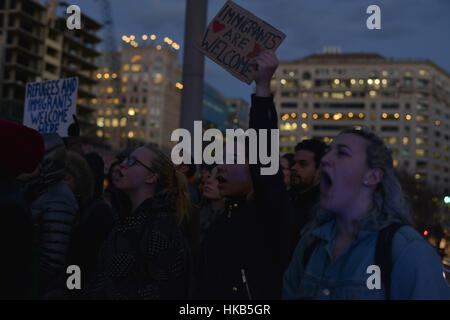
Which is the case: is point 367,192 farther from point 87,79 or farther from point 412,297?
point 87,79

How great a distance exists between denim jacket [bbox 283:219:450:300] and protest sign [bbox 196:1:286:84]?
4.93 ft

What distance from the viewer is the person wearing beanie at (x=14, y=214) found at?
2459 millimetres

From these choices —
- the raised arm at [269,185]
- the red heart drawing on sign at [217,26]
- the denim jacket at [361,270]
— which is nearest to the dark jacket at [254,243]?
the raised arm at [269,185]

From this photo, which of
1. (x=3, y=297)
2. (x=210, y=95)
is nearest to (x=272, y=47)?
(x=3, y=297)

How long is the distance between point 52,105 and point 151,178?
12.0 ft

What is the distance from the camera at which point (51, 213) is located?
4.24 m

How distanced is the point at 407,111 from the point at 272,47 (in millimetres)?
146175

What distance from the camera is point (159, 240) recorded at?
3641 millimetres

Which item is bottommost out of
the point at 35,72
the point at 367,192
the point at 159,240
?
the point at 159,240

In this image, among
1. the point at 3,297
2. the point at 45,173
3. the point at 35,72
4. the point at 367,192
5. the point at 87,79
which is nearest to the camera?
the point at 3,297

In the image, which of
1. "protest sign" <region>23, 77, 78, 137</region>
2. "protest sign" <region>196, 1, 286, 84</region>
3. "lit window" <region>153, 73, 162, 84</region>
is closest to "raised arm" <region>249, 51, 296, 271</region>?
"protest sign" <region>196, 1, 286, 84</region>

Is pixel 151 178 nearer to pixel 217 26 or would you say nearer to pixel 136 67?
pixel 217 26

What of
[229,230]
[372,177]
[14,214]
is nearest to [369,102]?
[229,230]

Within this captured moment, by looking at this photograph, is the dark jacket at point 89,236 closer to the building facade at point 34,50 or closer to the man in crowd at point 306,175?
the man in crowd at point 306,175
